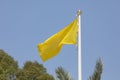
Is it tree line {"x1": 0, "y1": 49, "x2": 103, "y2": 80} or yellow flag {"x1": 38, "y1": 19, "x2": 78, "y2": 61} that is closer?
yellow flag {"x1": 38, "y1": 19, "x2": 78, "y2": 61}

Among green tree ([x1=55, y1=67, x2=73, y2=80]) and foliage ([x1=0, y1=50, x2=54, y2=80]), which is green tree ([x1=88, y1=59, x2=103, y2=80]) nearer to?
green tree ([x1=55, y1=67, x2=73, y2=80])

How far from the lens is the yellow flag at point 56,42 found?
17.5m

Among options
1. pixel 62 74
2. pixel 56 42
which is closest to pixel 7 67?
pixel 62 74

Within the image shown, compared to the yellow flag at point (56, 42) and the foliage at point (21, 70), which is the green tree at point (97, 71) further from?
the foliage at point (21, 70)

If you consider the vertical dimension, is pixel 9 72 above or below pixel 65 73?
above

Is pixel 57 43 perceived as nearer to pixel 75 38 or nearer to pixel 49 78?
pixel 75 38

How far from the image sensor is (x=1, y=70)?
43875 mm

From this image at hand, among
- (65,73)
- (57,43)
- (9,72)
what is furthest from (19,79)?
(57,43)

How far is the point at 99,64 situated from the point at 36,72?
25415 millimetres

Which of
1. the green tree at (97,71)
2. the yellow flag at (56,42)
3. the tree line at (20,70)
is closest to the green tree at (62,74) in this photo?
the green tree at (97,71)

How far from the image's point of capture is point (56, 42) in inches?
692

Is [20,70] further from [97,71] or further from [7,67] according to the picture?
[97,71]

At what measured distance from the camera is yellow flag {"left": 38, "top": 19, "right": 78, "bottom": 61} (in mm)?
17531

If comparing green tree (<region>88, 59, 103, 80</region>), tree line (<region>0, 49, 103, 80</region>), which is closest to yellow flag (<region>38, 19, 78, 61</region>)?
green tree (<region>88, 59, 103, 80</region>)
